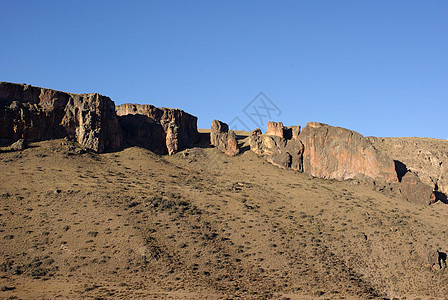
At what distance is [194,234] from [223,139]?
39.2 metres

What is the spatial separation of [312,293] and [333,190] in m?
32.7

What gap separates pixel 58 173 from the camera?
6919 cm

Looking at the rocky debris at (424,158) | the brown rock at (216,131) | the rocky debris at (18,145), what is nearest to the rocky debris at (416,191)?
the rocky debris at (424,158)

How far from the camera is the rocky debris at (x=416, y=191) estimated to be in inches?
3056

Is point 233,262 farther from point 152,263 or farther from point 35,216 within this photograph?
point 35,216

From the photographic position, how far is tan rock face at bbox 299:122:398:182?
8350cm

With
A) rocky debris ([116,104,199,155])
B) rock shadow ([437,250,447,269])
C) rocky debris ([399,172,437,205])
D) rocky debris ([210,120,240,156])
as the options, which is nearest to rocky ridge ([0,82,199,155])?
rocky debris ([116,104,199,155])

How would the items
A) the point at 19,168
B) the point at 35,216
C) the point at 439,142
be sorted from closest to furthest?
the point at 35,216, the point at 19,168, the point at 439,142

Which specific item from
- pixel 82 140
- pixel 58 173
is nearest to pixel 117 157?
pixel 82 140

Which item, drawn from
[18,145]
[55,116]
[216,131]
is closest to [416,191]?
[216,131]

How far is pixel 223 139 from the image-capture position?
3775 inches

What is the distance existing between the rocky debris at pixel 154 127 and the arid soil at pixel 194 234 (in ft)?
28.0

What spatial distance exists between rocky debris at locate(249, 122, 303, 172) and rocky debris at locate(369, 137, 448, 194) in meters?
19.9

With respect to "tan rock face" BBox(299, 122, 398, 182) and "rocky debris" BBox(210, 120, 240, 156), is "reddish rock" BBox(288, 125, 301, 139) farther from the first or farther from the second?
"rocky debris" BBox(210, 120, 240, 156)
